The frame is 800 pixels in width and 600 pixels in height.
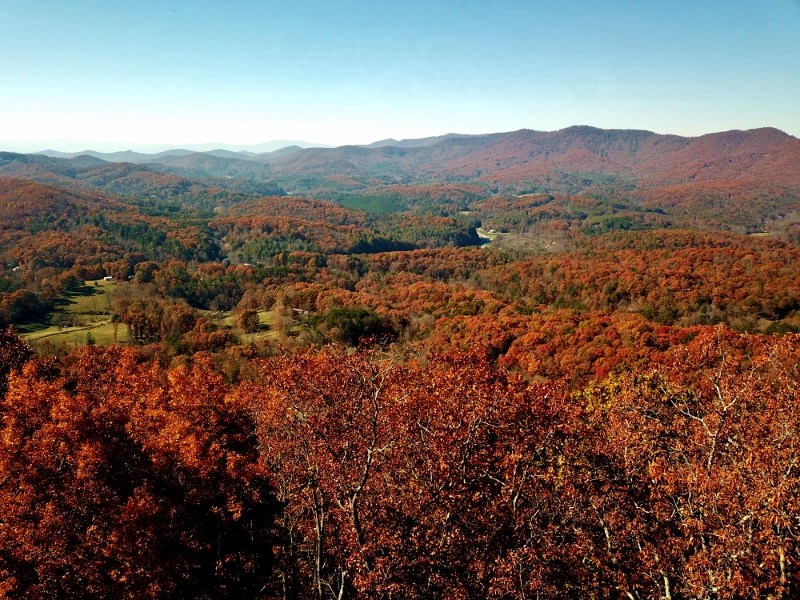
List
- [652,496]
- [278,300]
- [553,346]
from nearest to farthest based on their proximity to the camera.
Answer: [652,496]
[553,346]
[278,300]

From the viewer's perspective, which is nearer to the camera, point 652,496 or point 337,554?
point 652,496

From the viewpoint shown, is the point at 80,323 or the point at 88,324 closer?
the point at 88,324

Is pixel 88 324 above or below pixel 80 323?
below

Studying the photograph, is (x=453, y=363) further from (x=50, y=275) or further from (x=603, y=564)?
(x=50, y=275)

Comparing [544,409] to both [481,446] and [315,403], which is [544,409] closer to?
[481,446]

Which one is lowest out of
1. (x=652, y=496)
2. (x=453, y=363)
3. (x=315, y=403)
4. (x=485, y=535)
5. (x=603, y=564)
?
(x=603, y=564)

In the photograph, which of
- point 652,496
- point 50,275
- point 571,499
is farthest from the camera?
point 50,275

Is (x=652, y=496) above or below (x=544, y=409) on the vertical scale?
below

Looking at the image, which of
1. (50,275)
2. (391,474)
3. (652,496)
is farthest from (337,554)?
(50,275)

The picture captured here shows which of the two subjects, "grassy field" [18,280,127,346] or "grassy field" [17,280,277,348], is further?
"grassy field" [18,280,127,346]

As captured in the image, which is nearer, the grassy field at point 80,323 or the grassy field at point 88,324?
the grassy field at point 88,324

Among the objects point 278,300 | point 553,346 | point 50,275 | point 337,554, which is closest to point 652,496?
point 337,554
